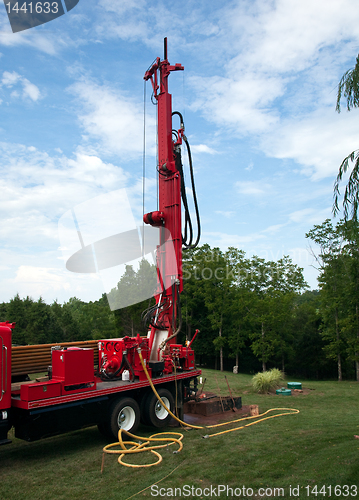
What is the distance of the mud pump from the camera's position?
6.88m

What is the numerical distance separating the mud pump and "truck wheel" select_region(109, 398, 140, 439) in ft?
0.07

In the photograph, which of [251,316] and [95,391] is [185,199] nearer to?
[95,391]

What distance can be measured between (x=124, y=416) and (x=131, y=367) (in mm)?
1094

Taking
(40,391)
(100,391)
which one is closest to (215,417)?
(100,391)

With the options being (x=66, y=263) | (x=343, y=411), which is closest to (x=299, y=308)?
(x=343, y=411)

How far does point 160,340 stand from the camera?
10891 millimetres

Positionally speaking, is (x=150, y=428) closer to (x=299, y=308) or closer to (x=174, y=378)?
(x=174, y=378)

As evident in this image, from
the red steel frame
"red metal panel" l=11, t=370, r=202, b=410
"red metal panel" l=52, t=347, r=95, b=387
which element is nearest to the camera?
"red metal panel" l=11, t=370, r=202, b=410

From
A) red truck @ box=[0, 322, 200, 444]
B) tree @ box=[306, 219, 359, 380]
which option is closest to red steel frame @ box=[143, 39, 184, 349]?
red truck @ box=[0, 322, 200, 444]

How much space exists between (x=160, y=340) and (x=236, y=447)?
3964mm

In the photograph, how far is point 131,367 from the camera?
30.2 ft

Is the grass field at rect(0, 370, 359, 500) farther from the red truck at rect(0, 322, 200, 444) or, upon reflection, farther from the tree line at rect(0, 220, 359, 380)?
the tree line at rect(0, 220, 359, 380)

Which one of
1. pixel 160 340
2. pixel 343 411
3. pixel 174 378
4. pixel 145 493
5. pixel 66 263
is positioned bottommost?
pixel 343 411

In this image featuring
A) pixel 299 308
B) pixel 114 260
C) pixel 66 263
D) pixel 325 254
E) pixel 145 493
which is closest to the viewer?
pixel 145 493
